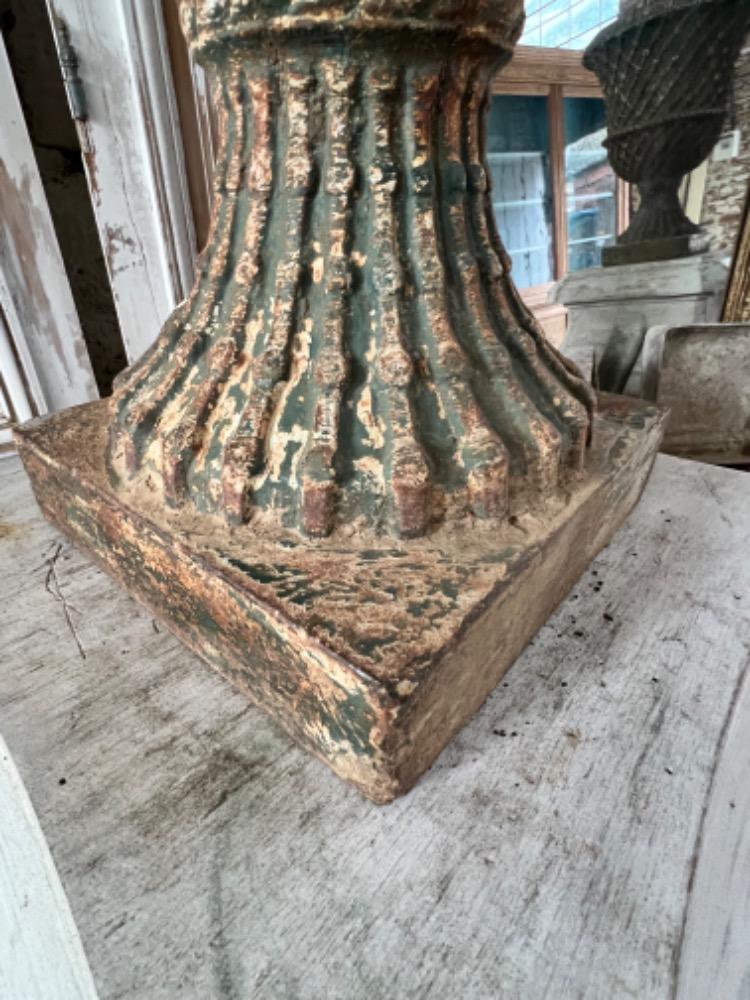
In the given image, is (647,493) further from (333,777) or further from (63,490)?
(63,490)

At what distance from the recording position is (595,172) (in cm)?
457

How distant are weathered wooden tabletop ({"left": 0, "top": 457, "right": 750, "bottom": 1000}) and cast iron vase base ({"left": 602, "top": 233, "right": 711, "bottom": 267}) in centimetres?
216

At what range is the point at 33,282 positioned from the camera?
1437 millimetres

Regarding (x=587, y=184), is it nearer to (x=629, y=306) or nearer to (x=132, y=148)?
(x=629, y=306)

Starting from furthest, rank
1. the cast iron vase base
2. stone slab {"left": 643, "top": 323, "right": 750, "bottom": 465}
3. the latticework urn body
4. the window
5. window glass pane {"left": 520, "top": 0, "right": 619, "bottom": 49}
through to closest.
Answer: the window → window glass pane {"left": 520, "top": 0, "right": 619, "bottom": 49} → the cast iron vase base → the latticework urn body → stone slab {"left": 643, "top": 323, "right": 750, "bottom": 465}

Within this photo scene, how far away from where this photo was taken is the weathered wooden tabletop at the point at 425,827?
1.42 ft

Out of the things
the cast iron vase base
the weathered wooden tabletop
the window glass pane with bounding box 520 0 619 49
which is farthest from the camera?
the window glass pane with bounding box 520 0 619 49

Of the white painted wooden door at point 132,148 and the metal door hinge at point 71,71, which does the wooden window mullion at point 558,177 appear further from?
the metal door hinge at point 71,71

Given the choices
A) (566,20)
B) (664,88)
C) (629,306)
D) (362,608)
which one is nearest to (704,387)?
(629,306)

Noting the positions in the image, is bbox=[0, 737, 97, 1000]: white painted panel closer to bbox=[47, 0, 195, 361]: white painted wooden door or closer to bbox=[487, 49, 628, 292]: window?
bbox=[47, 0, 195, 361]: white painted wooden door

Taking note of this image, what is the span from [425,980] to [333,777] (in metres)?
0.18

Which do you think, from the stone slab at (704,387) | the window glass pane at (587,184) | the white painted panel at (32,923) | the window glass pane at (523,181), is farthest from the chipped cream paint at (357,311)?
the window glass pane at (587,184)

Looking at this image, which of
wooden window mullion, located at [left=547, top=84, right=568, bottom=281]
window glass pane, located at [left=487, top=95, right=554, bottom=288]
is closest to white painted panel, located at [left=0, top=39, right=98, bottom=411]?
window glass pane, located at [left=487, top=95, right=554, bottom=288]

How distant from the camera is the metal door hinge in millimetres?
1276
